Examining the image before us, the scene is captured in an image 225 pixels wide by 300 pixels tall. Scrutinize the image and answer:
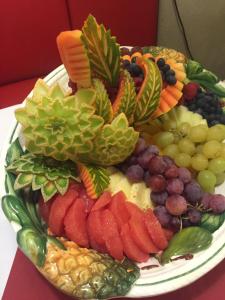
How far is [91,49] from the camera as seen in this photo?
65 cm

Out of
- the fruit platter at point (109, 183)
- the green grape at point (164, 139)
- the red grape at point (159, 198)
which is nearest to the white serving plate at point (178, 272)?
the fruit platter at point (109, 183)

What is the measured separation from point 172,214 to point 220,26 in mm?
1089

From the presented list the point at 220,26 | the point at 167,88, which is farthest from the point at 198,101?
the point at 220,26

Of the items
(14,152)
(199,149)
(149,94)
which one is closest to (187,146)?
(199,149)

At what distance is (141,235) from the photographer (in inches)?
25.0

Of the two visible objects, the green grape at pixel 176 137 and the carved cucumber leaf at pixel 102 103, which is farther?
the green grape at pixel 176 137

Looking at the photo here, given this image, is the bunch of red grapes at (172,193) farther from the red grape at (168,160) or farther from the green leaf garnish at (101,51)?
the green leaf garnish at (101,51)

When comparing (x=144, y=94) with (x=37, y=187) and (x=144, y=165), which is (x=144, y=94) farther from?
(x=37, y=187)

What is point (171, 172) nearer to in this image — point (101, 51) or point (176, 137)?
point (176, 137)

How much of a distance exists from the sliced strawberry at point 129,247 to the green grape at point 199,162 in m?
0.19

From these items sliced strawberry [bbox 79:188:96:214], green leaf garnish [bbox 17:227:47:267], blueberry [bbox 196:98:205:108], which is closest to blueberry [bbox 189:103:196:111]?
blueberry [bbox 196:98:205:108]

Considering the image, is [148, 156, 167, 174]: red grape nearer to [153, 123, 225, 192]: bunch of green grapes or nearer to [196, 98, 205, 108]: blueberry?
[153, 123, 225, 192]: bunch of green grapes

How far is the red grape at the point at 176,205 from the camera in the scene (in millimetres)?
644

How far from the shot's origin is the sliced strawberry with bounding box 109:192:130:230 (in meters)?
0.65
